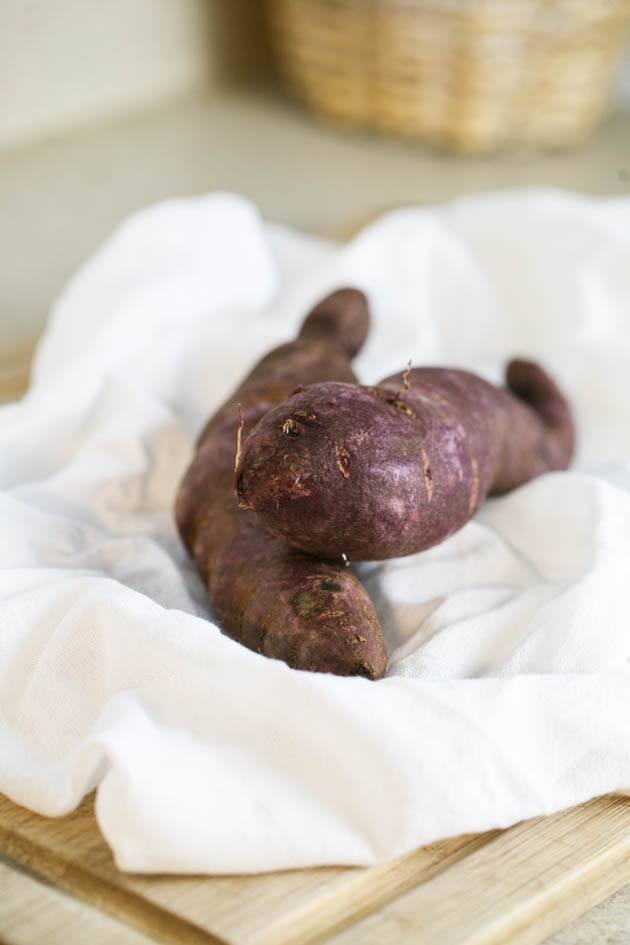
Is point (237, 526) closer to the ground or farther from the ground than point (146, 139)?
farther from the ground

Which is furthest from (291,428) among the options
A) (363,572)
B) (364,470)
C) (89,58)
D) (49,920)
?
(89,58)

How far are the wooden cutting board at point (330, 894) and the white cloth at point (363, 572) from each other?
0.02 metres

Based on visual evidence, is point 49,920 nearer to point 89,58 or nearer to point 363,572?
point 363,572

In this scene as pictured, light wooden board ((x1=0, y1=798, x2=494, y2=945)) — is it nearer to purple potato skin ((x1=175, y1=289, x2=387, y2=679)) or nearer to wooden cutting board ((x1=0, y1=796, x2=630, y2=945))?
wooden cutting board ((x1=0, y1=796, x2=630, y2=945))

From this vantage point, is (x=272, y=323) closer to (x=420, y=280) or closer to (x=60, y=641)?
(x=420, y=280)

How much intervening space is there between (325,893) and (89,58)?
1810 mm

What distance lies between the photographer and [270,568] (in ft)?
2.96

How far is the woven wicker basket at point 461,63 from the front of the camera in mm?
1922

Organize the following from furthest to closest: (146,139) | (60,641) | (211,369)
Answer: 1. (146,139)
2. (211,369)
3. (60,641)

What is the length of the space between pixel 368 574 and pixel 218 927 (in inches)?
14.7

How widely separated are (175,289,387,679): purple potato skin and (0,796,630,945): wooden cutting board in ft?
0.47

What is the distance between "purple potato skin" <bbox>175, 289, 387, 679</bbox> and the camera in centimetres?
84

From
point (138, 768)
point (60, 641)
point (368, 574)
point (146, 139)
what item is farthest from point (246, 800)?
point (146, 139)

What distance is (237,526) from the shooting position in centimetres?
97
